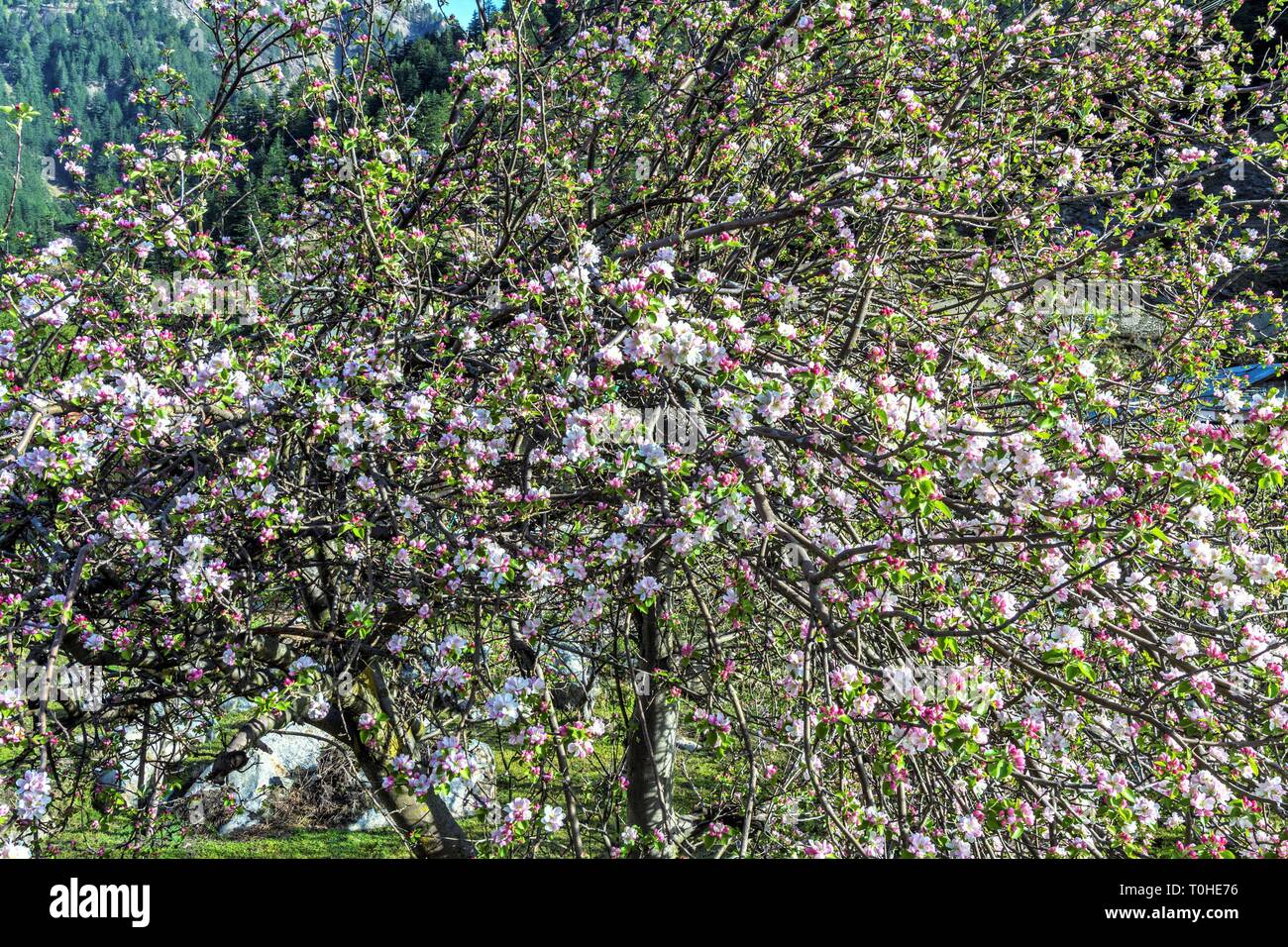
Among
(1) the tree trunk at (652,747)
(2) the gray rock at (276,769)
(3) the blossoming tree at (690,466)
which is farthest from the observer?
(2) the gray rock at (276,769)

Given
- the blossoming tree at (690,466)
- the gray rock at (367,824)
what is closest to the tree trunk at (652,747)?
the blossoming tree at (690,466)

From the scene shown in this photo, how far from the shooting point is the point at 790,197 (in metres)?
3.56

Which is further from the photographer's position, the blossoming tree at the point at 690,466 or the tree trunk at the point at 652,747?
the tree trunk at the point at 652,747

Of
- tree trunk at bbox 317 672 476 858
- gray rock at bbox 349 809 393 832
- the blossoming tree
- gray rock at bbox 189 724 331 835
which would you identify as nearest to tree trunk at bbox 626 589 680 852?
the blossoming tree

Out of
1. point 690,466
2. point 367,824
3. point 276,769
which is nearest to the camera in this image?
point 690,466

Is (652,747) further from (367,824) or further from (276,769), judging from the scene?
(276,769)

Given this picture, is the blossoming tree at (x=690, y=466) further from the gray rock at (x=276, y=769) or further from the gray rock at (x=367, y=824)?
the gray rock at (x=276, y=769)

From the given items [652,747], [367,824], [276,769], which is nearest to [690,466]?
[652,747]

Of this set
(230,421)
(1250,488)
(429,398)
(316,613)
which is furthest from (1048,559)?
(316,613)

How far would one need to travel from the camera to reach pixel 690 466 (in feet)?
7.54

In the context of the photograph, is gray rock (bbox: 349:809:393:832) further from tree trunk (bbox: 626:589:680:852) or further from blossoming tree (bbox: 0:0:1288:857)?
tree trunk (bbox: 626:589:680:852)

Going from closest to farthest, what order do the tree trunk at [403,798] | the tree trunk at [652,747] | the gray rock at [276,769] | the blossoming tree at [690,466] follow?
the blossoming tree at [690,466]
the tree trunk at [652,747]
the tree trunk at [403,798]
the gray rock at [276,769]

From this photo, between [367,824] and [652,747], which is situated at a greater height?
[652,747]

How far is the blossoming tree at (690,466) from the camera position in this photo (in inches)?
89.8
